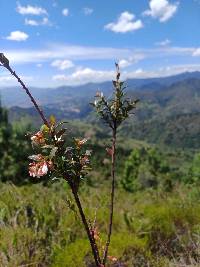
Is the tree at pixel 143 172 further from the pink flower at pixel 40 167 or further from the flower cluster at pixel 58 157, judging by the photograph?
the pink flower at pixel 40 167

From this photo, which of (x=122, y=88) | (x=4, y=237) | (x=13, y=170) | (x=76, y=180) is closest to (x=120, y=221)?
(x=4, y=237)

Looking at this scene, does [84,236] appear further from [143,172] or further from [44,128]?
[143,172]

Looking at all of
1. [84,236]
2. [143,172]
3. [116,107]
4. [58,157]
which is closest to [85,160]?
[58,157]

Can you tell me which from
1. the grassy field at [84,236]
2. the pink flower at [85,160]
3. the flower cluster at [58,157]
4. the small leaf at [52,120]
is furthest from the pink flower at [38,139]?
the grassy field at [84,236]

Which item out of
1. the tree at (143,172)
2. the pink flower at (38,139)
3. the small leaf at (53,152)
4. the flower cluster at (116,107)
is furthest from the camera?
the tree at (143,172)

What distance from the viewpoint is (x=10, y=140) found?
65.1m

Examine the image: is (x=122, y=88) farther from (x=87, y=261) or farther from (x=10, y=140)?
(x=10, y=140)

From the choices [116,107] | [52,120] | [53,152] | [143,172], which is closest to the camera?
[53,152]

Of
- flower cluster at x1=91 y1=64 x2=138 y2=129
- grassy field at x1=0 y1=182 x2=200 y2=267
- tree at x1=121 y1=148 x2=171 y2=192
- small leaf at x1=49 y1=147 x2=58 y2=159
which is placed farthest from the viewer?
tree at x1=121 y1=148 x2=171 y2=192

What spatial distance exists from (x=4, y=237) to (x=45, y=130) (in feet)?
12.4

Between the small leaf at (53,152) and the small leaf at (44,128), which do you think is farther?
the small leaf at (44,128)

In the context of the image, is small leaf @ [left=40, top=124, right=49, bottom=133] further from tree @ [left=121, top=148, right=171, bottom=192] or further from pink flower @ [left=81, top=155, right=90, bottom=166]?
tree @ [left=121, top=148, right=171, bottom=192]

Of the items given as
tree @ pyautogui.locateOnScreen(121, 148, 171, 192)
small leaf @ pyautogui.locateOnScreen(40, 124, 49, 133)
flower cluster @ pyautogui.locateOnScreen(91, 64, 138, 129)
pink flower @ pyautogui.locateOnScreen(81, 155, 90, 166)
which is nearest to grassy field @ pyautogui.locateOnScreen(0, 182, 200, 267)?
flower cluster @ pyautogui.locateOnScreen(91, 64, 138, 129)

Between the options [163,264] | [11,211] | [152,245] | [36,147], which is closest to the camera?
[36,147]
